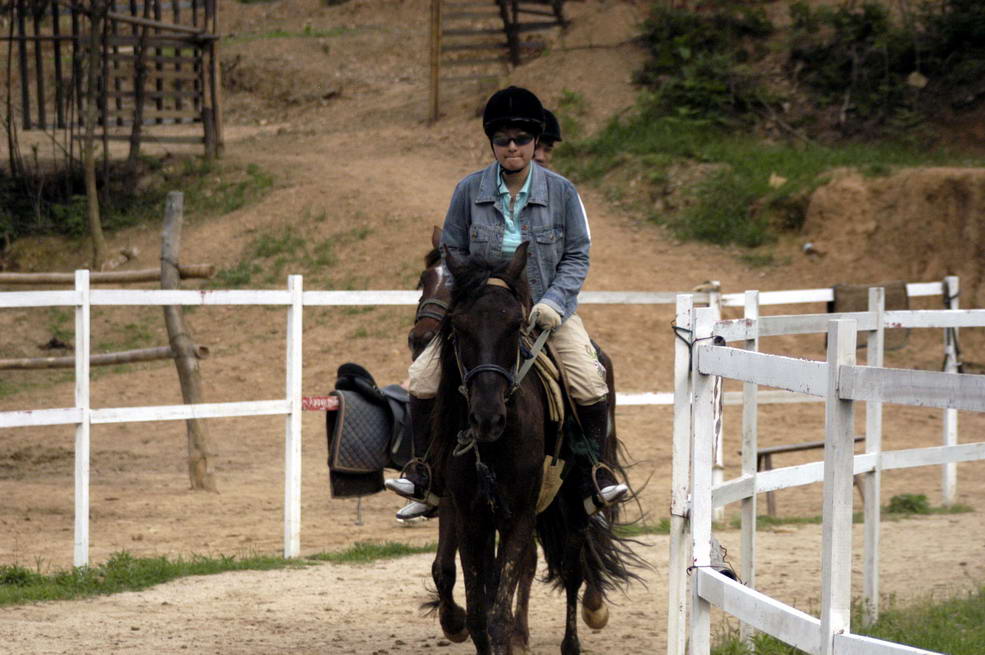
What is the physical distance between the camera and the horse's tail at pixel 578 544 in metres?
5.57

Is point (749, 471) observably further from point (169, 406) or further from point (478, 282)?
point (169, 406)

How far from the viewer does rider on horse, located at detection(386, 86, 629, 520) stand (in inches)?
207

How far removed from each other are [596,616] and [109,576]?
2.88 meters

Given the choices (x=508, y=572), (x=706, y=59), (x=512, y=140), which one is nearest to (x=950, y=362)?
(x=512, y=140)

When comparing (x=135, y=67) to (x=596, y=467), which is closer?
(x=596, y=467)

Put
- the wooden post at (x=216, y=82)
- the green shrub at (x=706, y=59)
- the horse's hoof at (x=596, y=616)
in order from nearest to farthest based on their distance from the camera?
the horse's hoof at (x=596, y=616), the green shrub at (x=706, y=59), the wooden post at (x=216, y=82)

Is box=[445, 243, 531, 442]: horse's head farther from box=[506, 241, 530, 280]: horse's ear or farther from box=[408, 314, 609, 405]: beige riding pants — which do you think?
box=[408, 314, 609, 405]: beige riding pants

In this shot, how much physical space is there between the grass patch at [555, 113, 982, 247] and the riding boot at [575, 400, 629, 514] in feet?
40.8

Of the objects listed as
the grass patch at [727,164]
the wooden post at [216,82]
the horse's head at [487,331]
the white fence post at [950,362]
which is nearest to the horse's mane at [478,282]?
the horse's head at [487,331]

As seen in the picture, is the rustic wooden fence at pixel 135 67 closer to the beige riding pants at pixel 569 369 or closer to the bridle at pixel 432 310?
the bridle at pixel 432 310

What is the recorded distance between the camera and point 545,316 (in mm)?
4996

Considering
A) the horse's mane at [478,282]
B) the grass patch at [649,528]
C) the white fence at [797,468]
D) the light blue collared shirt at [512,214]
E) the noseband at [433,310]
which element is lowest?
the grass patch at [649,528]

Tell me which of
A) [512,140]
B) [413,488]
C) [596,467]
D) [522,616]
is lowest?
[522,616]

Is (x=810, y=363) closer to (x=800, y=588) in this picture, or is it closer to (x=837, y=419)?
(x=837, y=419)
